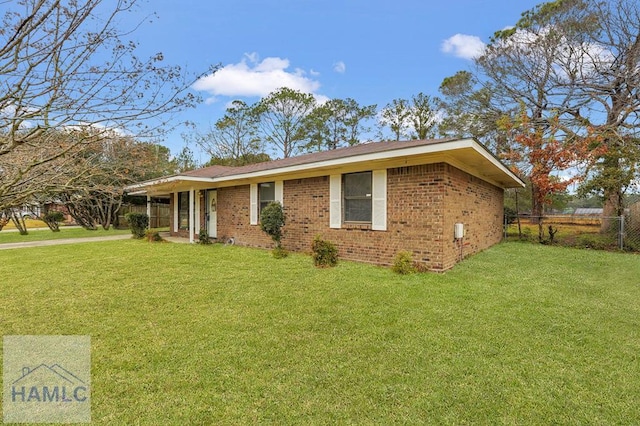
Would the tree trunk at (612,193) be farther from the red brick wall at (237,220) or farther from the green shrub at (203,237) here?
the green shrub at (203,237)

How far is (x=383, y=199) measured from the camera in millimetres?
6797

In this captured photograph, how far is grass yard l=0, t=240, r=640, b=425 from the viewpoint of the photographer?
7.00 ft

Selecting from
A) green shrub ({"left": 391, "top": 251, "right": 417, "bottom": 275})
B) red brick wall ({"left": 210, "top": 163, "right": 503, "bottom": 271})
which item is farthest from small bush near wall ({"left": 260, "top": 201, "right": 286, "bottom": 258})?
green shrub ({"left": 391, "top": 251, "right": 417, "bottom": 275})

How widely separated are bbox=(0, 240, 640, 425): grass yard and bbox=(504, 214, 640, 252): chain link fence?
16.0 feet

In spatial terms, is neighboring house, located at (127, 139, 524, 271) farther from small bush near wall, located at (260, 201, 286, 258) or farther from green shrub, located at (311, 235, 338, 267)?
green shrub, located at (311, 235, 338, 267)

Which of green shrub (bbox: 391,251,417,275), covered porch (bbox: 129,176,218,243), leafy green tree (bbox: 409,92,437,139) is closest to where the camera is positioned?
green shrub (bbox: 391,251,417,275)

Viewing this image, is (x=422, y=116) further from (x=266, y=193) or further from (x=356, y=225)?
(x=356, y=225)

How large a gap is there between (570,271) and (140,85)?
26.8ft

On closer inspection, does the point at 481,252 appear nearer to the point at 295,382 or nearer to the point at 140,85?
the point at 295,382

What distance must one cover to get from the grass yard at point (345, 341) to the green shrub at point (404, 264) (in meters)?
0.25

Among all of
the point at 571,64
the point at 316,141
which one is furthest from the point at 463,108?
the point at 316,141

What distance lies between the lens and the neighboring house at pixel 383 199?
6113mm

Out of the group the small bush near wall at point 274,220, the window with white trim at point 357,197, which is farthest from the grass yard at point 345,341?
the small bush near wall at point 274,220

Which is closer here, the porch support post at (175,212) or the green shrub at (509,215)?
the green shrub at (509,215)
